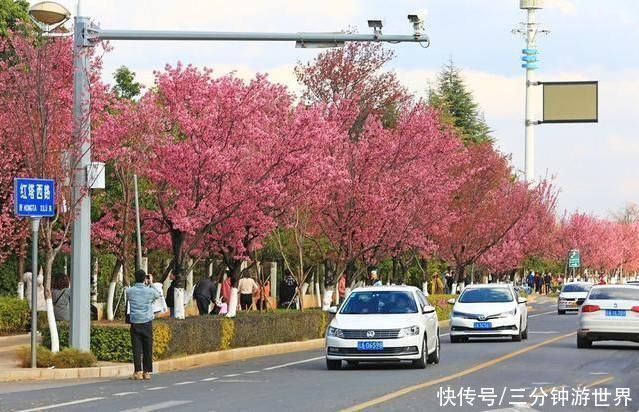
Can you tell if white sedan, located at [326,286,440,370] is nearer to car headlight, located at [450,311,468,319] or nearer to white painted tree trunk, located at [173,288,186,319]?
white painted tree trunk, located at [173,288,186,319]

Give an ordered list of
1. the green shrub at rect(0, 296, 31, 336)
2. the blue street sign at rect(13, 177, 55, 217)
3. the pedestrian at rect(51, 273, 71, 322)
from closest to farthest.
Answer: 1. the blue street sign at rect(13, 177, 55, 217)
2. the pedestrian at rect(51, 273, 71, 322)
3. the green shrub at rect(0, 296, 31, 336)

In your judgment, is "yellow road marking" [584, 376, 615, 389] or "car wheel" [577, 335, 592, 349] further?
"car wheel" [577, 335, 592, 349]

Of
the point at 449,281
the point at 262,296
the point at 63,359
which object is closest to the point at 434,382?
the point at 63,359

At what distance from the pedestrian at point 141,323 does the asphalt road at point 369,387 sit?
315mm

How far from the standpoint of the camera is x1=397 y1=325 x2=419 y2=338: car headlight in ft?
77.6

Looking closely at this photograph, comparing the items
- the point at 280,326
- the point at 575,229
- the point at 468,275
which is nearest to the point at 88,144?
the point at 280,326

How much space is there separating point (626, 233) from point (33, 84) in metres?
130

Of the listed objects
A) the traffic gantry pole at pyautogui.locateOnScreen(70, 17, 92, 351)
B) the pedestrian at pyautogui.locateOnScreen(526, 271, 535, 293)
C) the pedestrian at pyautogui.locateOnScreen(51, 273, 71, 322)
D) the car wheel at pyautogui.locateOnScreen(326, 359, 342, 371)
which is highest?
the traffic gantry pole at pyautogui.locateOnScreen(70, 17, 92, 351)

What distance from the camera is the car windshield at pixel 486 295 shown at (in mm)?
35656

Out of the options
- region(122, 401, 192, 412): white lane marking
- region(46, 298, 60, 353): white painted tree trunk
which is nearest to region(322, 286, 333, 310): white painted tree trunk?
region(46, 298, 60, 353): white painted tree trunk

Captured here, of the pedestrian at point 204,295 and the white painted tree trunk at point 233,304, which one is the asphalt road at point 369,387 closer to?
the white painted tree trunk at point 233,304

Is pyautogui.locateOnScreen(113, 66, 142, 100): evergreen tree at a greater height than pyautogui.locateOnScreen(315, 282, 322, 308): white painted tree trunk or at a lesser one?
greater

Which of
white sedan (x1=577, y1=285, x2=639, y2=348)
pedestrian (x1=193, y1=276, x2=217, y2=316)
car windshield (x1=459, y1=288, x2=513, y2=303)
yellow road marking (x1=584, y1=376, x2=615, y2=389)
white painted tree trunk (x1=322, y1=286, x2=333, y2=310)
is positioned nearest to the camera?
yellow road marking (x1=584, y1=376, x2=615, y2=389)

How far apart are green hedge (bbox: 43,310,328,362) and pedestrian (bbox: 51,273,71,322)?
201 centimetres
